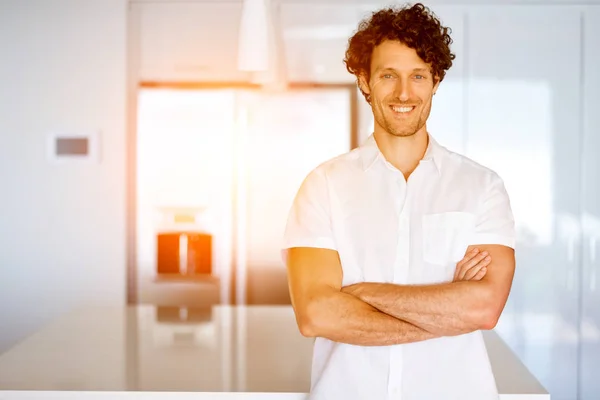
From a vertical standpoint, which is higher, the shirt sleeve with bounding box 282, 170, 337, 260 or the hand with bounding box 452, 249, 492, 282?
the shirt sleeve with bounding box 282, 170, 337, 260

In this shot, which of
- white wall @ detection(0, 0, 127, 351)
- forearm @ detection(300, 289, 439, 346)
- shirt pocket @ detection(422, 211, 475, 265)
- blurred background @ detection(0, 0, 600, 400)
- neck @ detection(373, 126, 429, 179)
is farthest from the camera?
white wall @ detection(0, 0, 127, 351)

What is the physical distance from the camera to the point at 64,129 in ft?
12.9

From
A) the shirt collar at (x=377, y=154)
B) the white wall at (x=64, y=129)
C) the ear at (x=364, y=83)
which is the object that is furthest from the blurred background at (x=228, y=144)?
the shirt collar at (x=377, y=154)

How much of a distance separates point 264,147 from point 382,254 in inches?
85.0

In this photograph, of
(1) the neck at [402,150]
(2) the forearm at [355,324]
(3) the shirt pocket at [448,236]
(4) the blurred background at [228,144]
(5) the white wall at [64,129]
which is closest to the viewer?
(2) the forearm at [355,324]

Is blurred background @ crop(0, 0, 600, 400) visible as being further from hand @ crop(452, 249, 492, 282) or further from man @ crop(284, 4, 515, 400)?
hand @ crop(452, 249, 492, 282)

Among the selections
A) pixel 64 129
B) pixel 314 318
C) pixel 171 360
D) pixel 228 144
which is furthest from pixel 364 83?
pixel 64 129

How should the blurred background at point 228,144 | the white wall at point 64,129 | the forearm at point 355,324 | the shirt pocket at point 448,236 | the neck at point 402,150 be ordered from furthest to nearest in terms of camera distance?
1. the white wall at point 64,129
2. the blurred background at point 228,144
3. the neck at point 402,150
4. the shirt pocket at point 448,236
5. the forearm at point 355,324

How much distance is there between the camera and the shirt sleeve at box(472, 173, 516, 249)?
1778 millimetres

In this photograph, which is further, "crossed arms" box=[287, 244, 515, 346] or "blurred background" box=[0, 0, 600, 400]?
"blurred background" box=[0, 0, 600, 400]

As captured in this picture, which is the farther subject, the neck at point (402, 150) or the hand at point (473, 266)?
the neck at point (402, 150)

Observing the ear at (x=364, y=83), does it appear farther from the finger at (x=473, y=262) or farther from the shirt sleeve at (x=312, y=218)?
the finger at (x=473, y=262)

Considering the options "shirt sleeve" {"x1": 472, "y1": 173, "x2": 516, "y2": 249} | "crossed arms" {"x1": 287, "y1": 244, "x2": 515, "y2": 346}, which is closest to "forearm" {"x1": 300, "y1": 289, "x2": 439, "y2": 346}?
"crossed arms" {"x1": 287, "y1": 244, "x2": 515, "y2": 346}

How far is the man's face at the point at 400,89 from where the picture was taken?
5.93 ft
